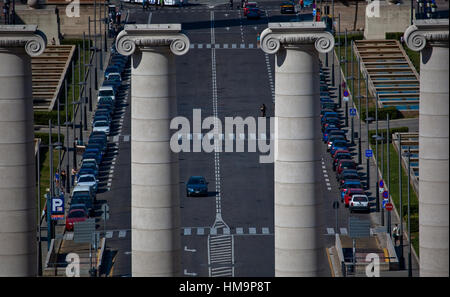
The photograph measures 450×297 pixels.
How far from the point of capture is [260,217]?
148m

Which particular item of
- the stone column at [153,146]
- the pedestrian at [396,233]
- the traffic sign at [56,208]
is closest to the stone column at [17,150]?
the stone column at [153,146]

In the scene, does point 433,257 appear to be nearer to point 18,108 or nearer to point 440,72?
point 440,72

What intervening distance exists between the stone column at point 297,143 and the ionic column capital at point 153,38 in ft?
11.2

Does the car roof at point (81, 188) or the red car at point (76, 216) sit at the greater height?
the car roof at point (81, 188)

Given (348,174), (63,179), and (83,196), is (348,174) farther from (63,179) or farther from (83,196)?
(63,179)

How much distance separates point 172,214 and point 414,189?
82646 mm

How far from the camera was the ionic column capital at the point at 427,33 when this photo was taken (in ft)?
222

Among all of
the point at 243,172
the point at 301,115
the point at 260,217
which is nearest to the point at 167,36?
the point at 301,115

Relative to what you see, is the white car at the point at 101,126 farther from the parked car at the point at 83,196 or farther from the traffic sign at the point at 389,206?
the traffic sign at the point at 389,206

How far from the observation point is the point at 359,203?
490ft

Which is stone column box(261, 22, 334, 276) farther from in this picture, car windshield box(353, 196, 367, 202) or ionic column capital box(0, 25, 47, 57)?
car windshield box(353, 196, 367, 202)

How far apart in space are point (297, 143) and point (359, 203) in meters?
80.4

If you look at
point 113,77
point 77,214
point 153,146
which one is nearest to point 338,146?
point 77,214

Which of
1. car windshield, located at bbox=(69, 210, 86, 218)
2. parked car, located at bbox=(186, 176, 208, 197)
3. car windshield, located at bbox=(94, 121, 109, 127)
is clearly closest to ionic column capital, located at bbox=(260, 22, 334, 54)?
car windshield, located at bbox=(69, 210, 86, 218)
